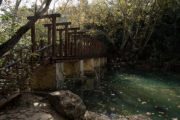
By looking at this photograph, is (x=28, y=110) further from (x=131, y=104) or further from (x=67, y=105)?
(x=131, y=104)

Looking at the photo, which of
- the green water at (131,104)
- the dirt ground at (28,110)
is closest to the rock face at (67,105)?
the dirt ground at (28,110)

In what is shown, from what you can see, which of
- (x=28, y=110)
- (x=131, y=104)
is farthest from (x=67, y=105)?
(x=131, y=104)

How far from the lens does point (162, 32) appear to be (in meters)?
18.7

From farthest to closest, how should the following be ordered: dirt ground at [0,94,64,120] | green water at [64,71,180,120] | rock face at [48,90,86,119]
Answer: green water at [64,71,180,120] < rock face at [48,90,86,119] < dirt ground at [0,94,64,120]

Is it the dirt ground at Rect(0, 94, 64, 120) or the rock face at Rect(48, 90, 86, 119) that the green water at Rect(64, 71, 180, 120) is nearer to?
the rock face at Rect(48, 90, 86, 119)

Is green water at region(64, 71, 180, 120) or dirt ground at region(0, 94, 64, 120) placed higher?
dirt ground at region(0, 94, 64, 120)

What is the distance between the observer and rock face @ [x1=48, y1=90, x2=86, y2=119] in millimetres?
4194

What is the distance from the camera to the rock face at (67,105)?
165 inches

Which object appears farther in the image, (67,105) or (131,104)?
(131,104)

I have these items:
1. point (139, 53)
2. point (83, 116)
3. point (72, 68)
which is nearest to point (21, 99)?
point (83, 116)

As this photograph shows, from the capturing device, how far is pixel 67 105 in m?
4.20

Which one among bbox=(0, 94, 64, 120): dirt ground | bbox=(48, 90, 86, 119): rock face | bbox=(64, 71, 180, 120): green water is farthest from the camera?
bbox=(64, 71, 180, 120): green water

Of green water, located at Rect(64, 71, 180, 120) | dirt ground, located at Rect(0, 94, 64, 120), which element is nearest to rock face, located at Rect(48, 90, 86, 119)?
dirt ground, located at Rect(0, 94, 64, 120)

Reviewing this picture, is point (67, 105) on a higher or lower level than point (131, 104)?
higher
